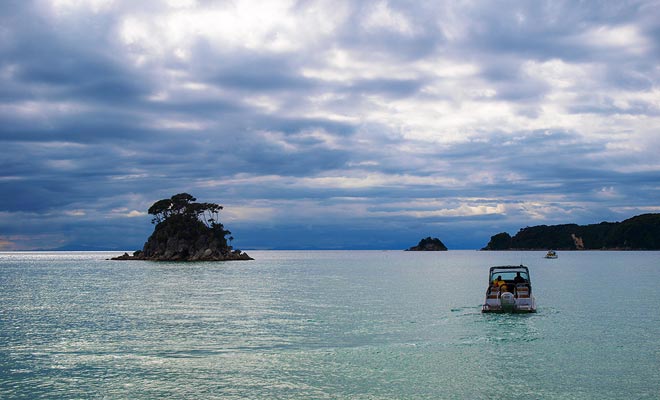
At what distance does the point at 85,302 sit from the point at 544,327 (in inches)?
1835

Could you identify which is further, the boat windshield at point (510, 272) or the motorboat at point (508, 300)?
the boat windshield at point (510, 272)

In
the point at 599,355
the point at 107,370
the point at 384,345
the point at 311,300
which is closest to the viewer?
the point at 107,370

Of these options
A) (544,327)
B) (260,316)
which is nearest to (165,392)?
(260,316)

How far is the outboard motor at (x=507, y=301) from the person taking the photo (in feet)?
150

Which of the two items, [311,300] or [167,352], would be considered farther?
[311,300]

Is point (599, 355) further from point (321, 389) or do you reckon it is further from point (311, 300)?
point (311, 300)

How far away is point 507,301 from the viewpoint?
151 ft

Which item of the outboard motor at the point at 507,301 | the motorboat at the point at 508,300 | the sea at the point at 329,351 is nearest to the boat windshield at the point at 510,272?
the motorboat at the point at 508,300

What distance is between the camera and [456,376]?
25844mm

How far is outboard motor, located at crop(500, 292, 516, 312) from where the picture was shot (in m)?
45.8

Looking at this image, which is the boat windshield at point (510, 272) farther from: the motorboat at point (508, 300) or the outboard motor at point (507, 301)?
the outboard motor at point (507, 301)

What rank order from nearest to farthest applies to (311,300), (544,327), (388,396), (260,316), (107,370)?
(388,396), (107,370), (544,327), (260,316), (311,300)

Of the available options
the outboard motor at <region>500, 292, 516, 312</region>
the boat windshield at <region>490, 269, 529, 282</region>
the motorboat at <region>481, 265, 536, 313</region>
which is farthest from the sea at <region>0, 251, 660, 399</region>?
the boat windshield at <region>490, 269, 529, 282</region>

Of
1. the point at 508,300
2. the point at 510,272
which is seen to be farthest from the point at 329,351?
the point at 510,272
